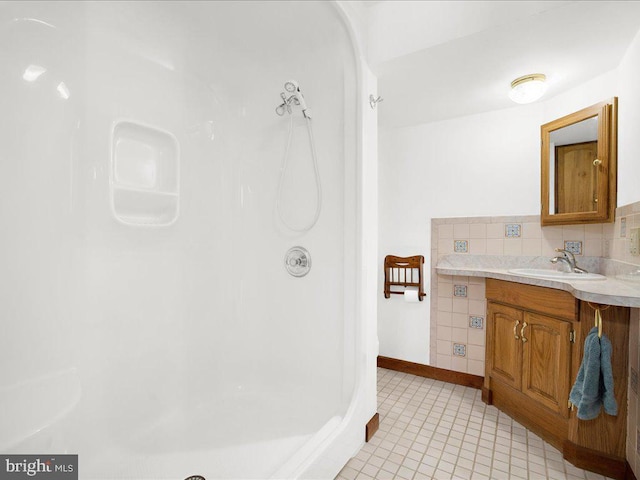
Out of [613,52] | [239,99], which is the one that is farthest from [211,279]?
[613,52]

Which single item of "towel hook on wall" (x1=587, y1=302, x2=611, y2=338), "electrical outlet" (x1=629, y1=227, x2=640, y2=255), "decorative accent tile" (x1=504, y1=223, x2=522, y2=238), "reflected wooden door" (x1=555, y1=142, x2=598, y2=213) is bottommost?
"towel hook on wall" (x1=587, y1=302, x2=611, y2=338)

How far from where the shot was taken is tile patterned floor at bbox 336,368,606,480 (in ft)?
4.88

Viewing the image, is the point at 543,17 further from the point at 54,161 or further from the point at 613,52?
the point at 54,161

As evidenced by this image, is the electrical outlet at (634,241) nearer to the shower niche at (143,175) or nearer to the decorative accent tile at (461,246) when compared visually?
the decorative accent tile at (461,246)

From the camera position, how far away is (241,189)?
6.67 ft

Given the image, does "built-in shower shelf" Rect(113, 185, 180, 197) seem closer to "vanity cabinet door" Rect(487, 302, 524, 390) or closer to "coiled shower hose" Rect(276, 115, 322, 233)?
"coiled shower hose" Rect(276, 115, 322, 233)

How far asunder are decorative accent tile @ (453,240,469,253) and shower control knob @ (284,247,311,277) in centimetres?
131

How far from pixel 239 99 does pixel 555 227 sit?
2243 mm

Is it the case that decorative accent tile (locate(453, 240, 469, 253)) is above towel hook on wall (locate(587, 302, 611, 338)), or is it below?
above

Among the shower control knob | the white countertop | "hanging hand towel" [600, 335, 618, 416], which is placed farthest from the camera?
the shower control knob

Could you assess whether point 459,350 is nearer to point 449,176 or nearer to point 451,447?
point 451,447

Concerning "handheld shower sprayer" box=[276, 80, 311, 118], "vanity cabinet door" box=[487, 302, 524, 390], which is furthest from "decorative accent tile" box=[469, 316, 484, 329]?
"handheld shower sprayer" box=[276, 80, 311, 118]

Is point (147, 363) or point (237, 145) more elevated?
point (237, 145)

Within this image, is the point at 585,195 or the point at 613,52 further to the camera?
the point at 585,195
